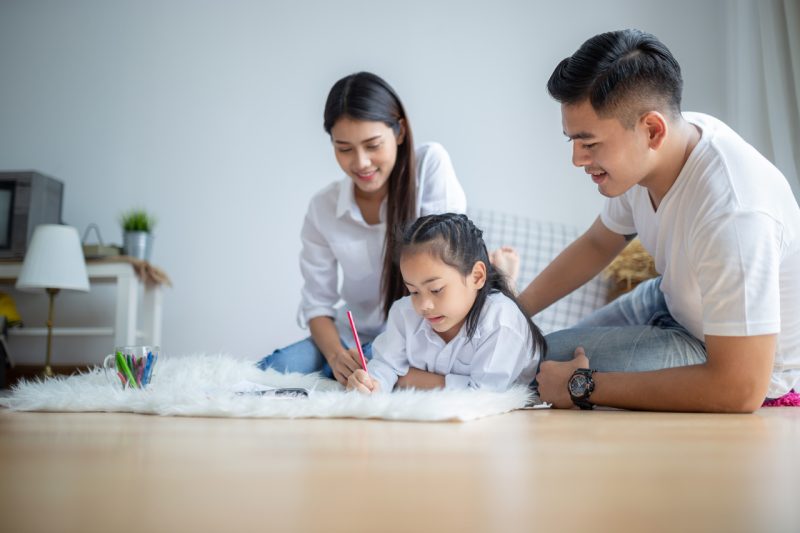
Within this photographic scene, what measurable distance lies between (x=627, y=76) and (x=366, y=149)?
755 mm

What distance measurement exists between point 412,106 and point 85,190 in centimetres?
181

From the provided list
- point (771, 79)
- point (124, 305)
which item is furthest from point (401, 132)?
point (124, 305)

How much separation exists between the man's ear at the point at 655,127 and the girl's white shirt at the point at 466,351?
48cm

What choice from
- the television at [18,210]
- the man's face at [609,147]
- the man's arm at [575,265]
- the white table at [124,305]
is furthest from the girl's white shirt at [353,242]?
the television at [18,210]

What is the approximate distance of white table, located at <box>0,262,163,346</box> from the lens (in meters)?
3.32

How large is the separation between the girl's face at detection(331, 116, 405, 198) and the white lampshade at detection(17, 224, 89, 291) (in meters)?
1.91

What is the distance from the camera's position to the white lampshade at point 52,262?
10.7ft

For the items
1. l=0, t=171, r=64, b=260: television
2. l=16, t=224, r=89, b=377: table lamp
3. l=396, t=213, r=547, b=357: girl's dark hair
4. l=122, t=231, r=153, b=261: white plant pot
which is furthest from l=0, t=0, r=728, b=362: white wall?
l=396, t=213, r=547, b=357: girl's dark hair

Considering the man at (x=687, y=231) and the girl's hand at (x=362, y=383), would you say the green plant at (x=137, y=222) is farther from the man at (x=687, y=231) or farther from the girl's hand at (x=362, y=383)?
the man at (x=687, y=231)

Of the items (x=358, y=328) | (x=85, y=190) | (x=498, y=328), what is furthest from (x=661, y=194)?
(x=85, y=190)

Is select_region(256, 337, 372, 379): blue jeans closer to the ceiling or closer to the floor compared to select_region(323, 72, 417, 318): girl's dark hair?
closer to the floor

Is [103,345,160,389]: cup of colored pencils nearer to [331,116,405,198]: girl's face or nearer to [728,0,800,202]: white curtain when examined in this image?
[331,116,405,198]: girl's face

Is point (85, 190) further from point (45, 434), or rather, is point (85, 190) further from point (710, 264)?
Result: point (710, 264)

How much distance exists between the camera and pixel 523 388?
1.49 meters
